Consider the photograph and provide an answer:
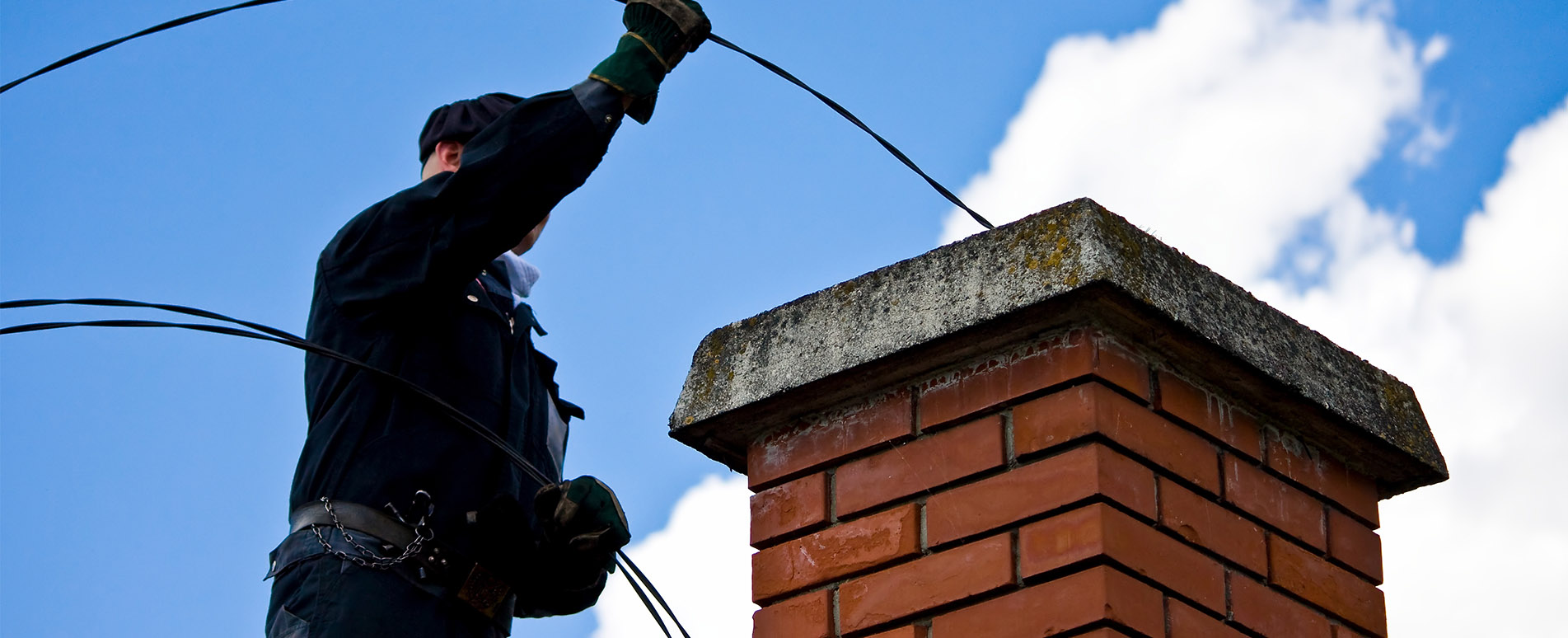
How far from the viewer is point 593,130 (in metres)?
2.57

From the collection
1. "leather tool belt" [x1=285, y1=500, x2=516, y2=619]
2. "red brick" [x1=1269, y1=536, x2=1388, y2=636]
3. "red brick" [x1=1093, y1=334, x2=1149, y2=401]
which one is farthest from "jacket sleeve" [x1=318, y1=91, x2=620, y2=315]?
"red brick" [x1=1269, y1=536, x2=1388, y2=636]

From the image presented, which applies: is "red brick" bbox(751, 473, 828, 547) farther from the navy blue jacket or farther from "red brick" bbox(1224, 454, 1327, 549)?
"red brick" bbox(1224, 454, 1327, 549)

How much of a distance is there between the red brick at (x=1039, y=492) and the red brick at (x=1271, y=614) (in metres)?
0.21

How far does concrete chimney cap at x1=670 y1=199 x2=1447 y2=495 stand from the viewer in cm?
233

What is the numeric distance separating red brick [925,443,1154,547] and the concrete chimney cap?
21 centimetres

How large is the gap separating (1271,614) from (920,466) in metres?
0.55

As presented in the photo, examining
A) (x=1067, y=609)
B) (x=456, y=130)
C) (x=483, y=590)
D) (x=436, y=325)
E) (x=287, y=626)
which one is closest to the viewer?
(x=1067, y=609)

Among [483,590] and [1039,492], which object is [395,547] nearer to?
[483,590]

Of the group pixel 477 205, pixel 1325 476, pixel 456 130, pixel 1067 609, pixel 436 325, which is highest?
pixel 456 130

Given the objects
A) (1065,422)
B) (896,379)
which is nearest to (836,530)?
(896,379)

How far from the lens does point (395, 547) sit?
249cm

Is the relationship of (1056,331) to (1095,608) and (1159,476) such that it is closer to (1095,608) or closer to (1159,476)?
(1159,476)

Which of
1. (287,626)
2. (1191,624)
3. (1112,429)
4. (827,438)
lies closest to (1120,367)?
(1112,429)

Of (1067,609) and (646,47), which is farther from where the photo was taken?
(646,47)
